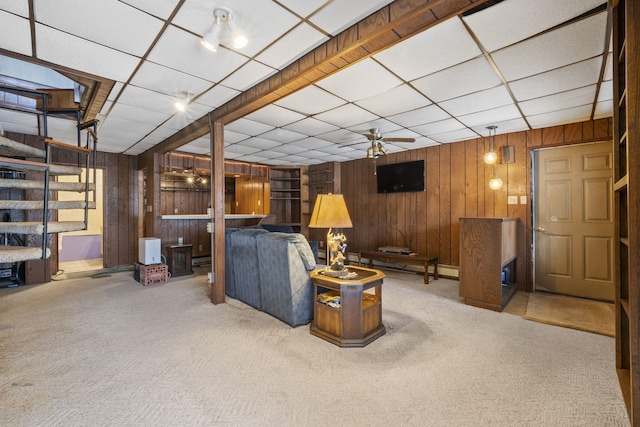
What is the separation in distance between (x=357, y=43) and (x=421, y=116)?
6.63 ft

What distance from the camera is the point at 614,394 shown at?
1.88 meters

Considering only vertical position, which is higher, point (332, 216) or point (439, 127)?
point (439, 127)

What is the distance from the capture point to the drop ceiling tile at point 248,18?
1.74 metres

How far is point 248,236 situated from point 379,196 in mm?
3431

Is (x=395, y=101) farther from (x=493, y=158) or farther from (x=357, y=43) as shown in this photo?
(x=493, y=158)

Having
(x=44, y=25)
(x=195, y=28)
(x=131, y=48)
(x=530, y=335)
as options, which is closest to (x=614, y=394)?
(x=530, y=335)

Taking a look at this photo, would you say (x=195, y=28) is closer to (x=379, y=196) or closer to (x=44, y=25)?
(x=44, y=25)

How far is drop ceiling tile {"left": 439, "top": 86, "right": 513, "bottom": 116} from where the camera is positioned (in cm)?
297

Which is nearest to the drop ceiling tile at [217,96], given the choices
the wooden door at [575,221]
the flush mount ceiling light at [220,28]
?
the flush mount ceiling light at [220,28]

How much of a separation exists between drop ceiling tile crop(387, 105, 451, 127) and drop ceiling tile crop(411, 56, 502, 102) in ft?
1.28

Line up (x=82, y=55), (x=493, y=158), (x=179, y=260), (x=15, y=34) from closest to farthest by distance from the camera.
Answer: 1. (x=15, y=34)
2. (x=82, y=55)
3. (x=493, y=158)
4. (x=179, y=260)

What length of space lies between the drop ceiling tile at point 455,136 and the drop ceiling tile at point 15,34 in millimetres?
4576

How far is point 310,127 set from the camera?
415cm

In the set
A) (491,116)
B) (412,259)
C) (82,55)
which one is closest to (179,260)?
(82,55)
